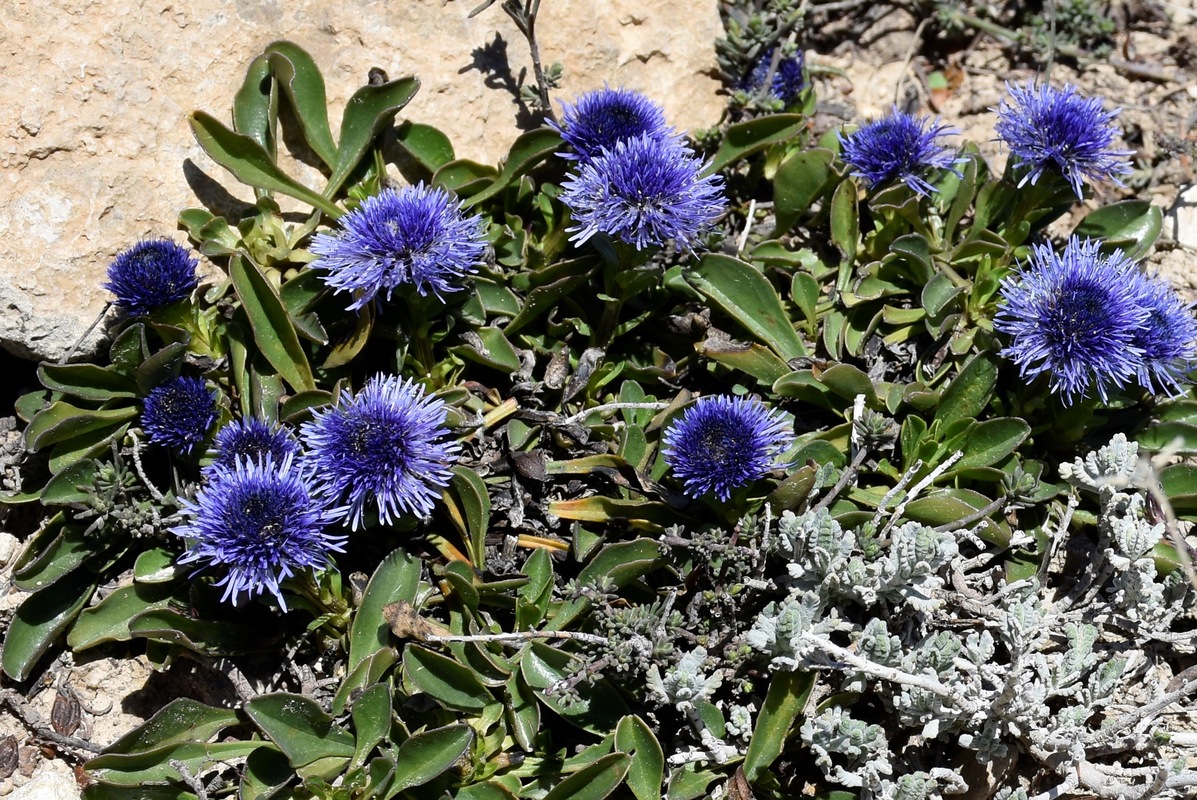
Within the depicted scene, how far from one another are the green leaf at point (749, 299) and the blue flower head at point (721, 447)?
54 centimetres

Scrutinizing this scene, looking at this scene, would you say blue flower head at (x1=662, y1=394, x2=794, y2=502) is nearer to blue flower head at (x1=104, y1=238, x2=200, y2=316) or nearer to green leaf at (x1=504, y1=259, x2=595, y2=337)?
green leaf at (x1=504, y1=259, x2=595, y2=337)

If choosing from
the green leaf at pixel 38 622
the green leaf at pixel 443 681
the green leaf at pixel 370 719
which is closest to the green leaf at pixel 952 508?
the green leaf at pixel 443 681

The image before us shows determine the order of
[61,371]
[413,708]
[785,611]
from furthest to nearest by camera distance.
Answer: [61,371], [413,708], [785,611]

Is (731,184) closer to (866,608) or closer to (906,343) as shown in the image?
(906,343)

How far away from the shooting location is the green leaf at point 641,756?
3.08 meters

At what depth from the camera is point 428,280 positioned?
132 inches

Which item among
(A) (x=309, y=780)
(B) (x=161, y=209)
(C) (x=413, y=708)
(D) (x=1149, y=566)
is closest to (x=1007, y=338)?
(D) (x=1149, y=566)

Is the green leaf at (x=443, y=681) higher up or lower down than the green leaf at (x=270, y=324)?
lower down

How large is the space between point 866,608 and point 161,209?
2777 mm

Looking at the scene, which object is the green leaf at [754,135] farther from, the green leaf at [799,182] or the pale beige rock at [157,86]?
the pale beige rock at [157,86]

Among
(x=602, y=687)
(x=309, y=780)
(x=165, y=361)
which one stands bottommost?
(x=309, y=780)

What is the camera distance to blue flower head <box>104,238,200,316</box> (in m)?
3.38

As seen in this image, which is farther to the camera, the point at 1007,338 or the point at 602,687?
the point at 1007,338

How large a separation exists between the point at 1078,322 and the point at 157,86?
3.25m
